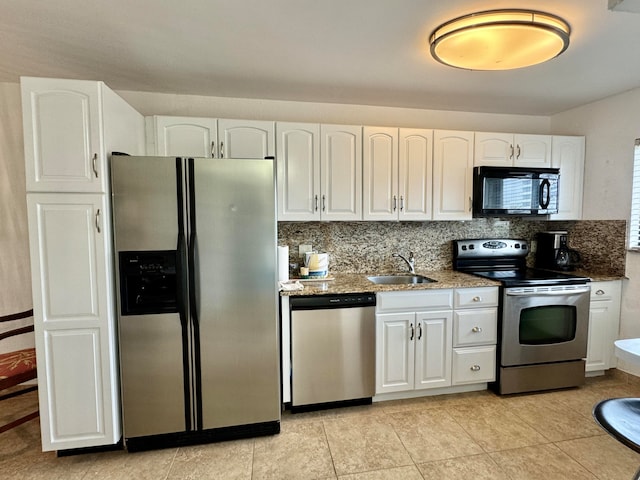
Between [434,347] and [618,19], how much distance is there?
225 centimetres

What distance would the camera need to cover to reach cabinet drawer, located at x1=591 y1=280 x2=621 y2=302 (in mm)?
2846

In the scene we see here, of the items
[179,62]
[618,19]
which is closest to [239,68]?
[179,62]

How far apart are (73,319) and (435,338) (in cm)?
244

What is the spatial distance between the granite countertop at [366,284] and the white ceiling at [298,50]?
154 centimetres

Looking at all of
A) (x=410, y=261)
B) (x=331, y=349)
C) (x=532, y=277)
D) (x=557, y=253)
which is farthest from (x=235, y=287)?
(x=557, y=253)

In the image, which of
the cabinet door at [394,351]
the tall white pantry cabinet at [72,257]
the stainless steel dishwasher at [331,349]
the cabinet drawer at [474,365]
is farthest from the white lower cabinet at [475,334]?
the tall white pantry cabinet at [72,257]

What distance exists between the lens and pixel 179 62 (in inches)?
87.4

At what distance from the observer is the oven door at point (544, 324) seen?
2.65 m

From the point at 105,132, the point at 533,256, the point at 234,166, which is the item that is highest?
the point at 105,132

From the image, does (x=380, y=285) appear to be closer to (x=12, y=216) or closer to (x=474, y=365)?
(x=474, y=365)

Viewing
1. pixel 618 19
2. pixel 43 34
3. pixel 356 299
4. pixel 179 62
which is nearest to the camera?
pixel 618 19

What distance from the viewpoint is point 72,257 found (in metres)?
1.89

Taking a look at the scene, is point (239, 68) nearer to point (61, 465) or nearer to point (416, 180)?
point (416, 180)

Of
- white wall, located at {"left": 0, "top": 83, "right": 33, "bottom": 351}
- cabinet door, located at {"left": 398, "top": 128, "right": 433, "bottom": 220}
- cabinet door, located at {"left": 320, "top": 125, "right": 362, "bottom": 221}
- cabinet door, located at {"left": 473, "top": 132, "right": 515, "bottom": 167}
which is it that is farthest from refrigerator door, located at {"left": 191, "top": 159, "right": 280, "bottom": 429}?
cabinet door, located at {"left": 473, "top": 132, "right": 515, "bottom": 167}
